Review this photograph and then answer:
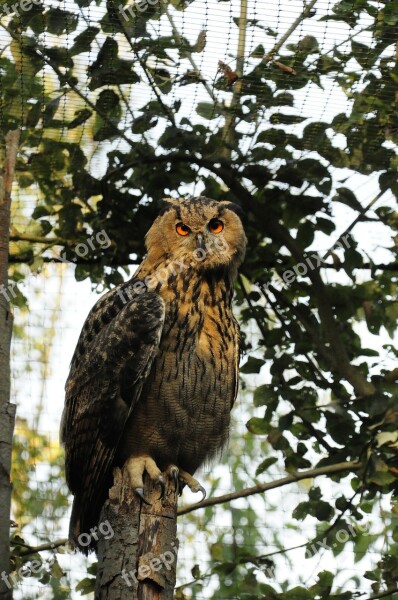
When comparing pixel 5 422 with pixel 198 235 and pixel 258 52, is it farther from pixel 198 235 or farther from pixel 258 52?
pixel 258 52

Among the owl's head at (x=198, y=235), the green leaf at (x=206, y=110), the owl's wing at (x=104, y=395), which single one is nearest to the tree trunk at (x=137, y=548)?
the owl's wing at (x=104, y=395)

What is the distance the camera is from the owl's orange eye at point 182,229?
3.42 m

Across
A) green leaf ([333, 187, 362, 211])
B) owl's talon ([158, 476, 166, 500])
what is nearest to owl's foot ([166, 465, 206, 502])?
owl's talon ([158, 476, 166, 500])

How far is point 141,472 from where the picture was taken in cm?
291

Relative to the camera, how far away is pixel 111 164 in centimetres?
414

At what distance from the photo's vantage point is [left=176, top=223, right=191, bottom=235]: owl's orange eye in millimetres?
3420

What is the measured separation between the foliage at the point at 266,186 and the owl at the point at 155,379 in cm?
67

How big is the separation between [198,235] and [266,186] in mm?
879

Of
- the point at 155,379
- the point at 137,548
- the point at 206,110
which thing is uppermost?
the point at 206,110

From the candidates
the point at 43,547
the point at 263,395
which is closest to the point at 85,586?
the point at 43,547

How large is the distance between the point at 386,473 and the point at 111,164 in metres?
1.69

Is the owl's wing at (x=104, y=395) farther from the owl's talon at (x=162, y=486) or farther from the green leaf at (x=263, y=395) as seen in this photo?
the green leaf at (x=263, y=395)

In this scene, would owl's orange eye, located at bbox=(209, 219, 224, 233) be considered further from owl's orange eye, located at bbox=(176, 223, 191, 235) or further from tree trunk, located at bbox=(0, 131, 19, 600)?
tree trunk, located at bbox=(0, 131, 19, 600)

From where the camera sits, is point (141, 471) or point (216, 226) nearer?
point (141, 471)
